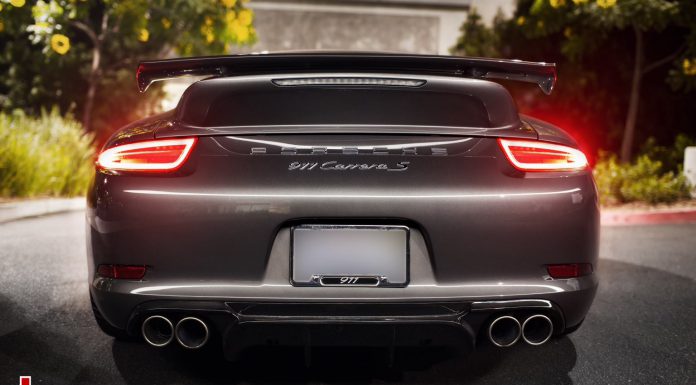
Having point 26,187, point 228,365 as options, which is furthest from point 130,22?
point 228,365

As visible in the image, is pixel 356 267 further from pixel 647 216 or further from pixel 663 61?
pixel 663 61

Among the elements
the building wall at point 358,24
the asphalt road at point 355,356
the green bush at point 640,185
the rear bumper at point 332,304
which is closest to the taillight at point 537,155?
the rear bumper at point 332,304

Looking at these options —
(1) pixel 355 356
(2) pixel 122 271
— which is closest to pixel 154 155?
(2) pixel 122 271

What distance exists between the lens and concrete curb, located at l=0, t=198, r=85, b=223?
922cm

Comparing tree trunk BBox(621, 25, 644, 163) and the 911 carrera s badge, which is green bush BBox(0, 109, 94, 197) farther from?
tree trunk BBox(621, 25, 644, 163)

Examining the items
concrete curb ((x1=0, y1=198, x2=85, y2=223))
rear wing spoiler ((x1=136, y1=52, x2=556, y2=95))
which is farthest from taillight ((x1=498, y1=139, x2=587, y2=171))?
concrete curb ((x1=0, y1=198, x2=85, y2=223))

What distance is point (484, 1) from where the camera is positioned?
20.3m

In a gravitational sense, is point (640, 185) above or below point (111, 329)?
below

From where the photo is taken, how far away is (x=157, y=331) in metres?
3.25

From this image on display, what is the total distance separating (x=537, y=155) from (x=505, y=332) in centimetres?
73

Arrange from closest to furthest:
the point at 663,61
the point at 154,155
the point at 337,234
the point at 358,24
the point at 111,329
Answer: the point at 337,234 → the point at 154,155 → the point at 111,329 → the point at 663,61 → the point at 358,24

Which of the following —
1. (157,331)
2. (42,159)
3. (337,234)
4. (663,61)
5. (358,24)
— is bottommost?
(42,159)

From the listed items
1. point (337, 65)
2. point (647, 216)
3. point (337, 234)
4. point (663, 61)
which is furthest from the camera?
point (663, 61)

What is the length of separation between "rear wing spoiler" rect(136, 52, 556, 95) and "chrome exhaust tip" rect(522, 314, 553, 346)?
1.05 metres
